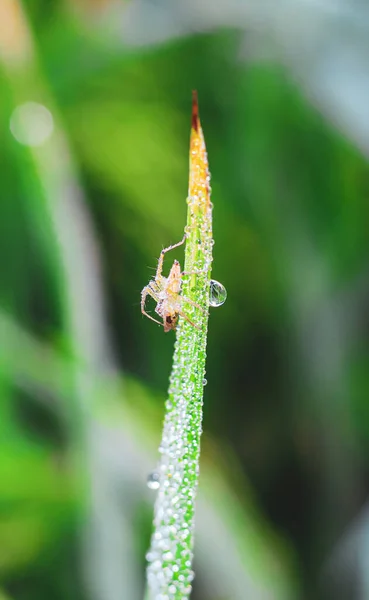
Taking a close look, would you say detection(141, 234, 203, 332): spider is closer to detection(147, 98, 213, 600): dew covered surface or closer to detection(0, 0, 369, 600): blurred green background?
detection(147, 98, 213, 600): dew covered surface

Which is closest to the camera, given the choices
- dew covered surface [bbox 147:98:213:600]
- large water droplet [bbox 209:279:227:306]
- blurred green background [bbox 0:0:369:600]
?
dew covered surface [bbox 147:98:213:600]

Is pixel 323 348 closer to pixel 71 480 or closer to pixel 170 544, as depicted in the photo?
pixel 71 480

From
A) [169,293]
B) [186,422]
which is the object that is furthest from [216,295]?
[186,422]

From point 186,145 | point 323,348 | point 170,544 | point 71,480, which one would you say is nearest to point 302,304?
point 323,348

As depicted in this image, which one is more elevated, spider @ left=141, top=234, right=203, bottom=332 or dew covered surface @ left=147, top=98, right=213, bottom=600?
spider @ left=141, top=234, right=203, bottom=332

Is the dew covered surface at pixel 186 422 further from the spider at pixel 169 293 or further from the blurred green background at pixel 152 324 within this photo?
the blurred green background at pixel 152 324

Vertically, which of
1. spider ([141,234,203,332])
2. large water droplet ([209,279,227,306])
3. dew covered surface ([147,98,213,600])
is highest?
spider ([141,234,203,332])

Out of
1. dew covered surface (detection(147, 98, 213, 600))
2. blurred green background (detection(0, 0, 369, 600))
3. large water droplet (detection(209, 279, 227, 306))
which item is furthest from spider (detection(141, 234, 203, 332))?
blurred green background (detection(0, 0, 369, 600))
